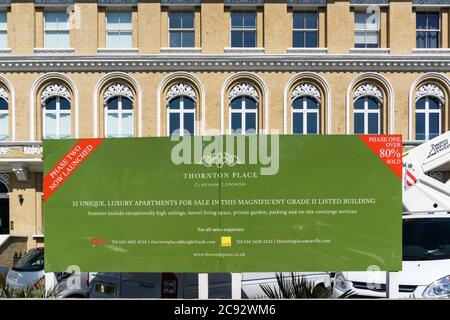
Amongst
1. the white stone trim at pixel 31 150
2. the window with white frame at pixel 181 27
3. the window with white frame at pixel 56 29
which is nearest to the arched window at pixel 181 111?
the window with white frame at pixel 181 27

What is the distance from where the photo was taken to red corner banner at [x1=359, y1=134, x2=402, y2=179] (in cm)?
432

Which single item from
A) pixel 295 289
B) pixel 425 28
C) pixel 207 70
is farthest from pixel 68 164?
pixel 425 28

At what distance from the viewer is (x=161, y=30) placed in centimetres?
1427

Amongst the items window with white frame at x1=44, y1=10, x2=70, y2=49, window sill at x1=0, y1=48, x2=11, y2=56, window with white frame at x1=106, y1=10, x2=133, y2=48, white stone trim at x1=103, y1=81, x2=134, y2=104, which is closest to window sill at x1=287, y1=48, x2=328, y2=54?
window with white frame at x1=106, y1=10, x2=133, y2=48

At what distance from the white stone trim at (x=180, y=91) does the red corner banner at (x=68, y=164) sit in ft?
33.5

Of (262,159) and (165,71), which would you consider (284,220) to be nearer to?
(262,159)

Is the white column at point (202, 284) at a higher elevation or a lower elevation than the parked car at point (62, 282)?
higher

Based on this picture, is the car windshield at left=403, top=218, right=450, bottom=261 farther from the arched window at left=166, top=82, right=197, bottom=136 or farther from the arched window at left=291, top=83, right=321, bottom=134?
the arched window at left=166, top=82, right=197, bottom=136

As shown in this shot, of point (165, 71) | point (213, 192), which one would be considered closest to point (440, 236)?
point (213, 192)

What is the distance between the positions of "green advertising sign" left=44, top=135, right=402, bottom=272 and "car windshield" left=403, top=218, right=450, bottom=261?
4.27ft

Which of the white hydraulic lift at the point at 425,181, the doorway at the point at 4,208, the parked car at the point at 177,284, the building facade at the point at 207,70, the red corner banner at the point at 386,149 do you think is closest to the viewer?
the red corner banner at the point at 386,149

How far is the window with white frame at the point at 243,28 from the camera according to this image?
14508 mm

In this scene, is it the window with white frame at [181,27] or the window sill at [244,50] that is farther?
the window with white frame at [181,27]

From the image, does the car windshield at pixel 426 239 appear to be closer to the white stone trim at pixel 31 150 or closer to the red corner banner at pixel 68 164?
the red corner banner at pixel 68 164
